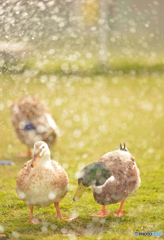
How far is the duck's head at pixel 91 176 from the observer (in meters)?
1.91

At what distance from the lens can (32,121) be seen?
3156mm

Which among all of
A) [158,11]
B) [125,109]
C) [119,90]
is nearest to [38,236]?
[158,11]

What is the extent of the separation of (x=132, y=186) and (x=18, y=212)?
0.83 meters

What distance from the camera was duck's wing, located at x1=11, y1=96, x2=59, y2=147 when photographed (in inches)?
125

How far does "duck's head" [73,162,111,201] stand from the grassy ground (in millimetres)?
259

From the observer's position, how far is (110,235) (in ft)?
6.18

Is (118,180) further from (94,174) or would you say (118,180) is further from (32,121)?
(32,121)

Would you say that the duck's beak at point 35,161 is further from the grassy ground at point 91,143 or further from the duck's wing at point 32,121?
the duck's wing at point 32,121

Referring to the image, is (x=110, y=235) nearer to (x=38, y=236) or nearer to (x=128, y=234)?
(x=128, y=234)

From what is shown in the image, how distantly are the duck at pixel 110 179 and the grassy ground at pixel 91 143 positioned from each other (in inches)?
6.6

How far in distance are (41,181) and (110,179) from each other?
44 cm

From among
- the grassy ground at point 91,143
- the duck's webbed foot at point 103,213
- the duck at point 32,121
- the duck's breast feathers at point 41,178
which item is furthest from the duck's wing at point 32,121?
the duck's webbed foot at point 103,213

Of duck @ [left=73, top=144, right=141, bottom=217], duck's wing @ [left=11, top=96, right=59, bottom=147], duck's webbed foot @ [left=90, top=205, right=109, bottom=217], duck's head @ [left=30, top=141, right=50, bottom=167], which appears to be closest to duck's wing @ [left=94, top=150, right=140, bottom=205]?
Answer: duck @ [left=73, top=144, right=141, bottom=217]

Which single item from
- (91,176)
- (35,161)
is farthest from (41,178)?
(91,176)
